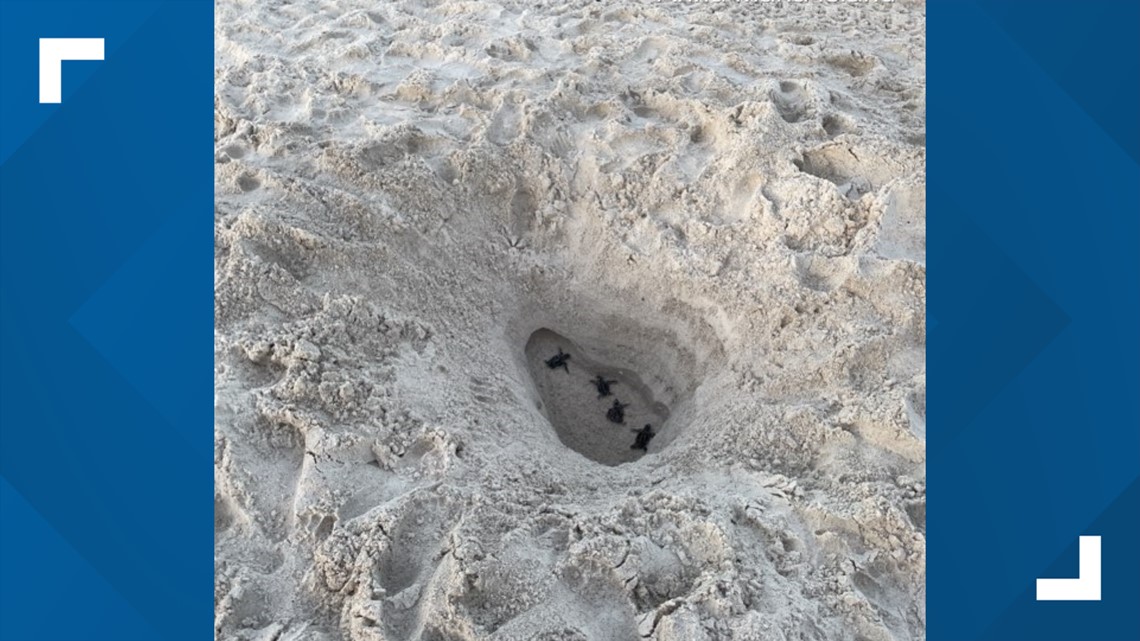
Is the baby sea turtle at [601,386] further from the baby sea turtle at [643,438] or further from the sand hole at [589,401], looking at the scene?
the baby sea turtle at [643,438]

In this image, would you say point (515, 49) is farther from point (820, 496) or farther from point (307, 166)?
point (820, 496)

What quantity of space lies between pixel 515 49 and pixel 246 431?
88.1 inches

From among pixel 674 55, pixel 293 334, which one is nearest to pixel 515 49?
pixel 674 55

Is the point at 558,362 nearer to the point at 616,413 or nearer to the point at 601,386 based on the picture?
the point at 601,386

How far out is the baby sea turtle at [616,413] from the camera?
122 inches

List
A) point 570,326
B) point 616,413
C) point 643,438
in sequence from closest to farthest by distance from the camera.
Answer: point 643,438 → point 616,413 → point 570,326

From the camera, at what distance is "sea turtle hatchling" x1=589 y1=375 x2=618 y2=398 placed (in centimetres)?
318

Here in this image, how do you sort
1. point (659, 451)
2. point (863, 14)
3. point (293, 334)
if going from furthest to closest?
point (863, 14)
point (659, 451)
point (293, 334)

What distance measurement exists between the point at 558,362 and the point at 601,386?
0.18 m

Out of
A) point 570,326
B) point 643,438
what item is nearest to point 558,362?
point 570,326

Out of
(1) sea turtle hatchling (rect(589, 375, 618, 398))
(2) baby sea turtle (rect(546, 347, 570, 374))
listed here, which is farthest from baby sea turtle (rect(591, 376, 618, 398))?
(2) baby sea turtle (rect(546, 347, 570, 374))

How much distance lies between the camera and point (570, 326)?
3.23 metres

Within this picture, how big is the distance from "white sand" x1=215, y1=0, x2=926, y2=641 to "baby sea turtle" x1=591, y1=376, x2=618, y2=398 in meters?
0.04

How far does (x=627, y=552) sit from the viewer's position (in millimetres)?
2055
